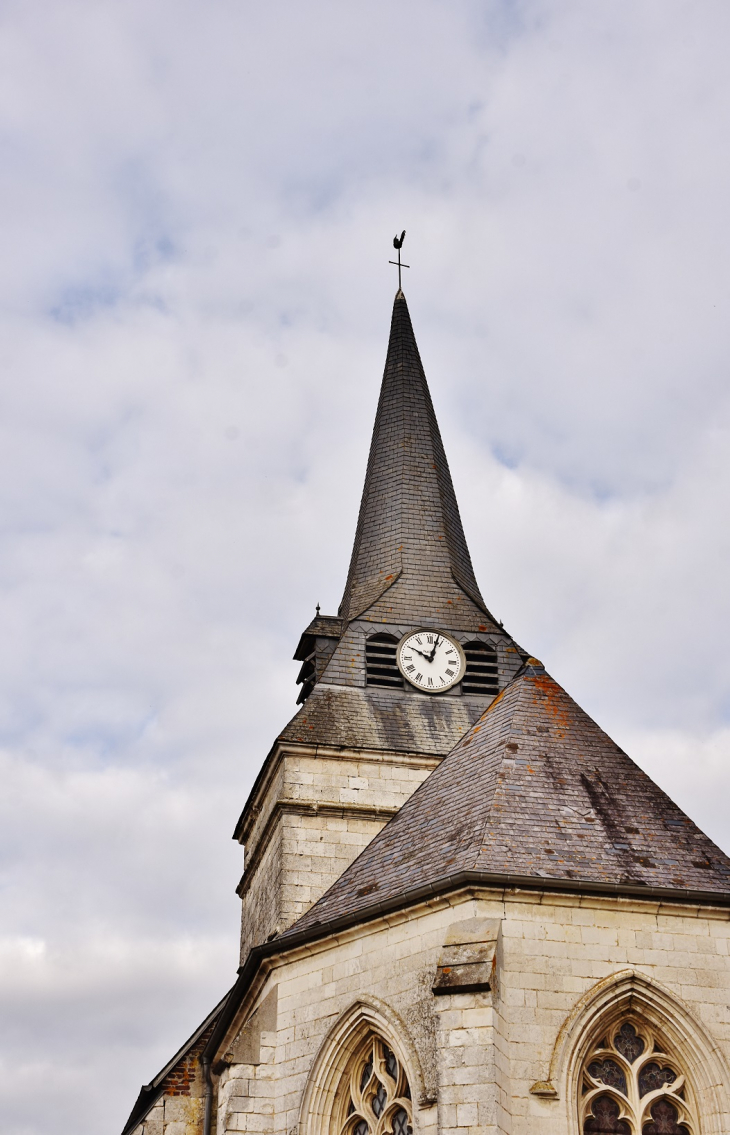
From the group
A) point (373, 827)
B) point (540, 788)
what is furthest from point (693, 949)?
point (373, 827)

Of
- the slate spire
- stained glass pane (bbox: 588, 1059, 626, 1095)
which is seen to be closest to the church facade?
stained glass pane (bbox: 588, 1059, 626, 1095)

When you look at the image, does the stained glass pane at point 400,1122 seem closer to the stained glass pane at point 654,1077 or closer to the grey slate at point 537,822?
the grey slate at point 537,822

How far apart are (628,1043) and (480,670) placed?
9947 millimetres

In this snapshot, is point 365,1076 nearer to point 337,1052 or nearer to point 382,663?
point 337,1052

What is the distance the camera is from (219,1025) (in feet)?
41.4

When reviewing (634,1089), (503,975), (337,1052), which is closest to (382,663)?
(337,1052)

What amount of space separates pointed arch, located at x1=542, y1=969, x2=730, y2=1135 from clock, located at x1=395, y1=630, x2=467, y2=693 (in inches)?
368

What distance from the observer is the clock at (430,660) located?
1934 centimetres

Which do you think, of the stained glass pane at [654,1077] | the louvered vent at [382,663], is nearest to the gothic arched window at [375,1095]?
the stained glass pane at [654,1077]

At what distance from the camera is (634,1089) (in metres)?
9.77

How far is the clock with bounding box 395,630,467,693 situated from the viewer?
1934cm

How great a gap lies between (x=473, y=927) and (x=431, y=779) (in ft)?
10.0

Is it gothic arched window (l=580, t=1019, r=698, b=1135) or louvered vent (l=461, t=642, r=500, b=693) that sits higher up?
louvered vent (l=461, t=642, r=500, b=693)

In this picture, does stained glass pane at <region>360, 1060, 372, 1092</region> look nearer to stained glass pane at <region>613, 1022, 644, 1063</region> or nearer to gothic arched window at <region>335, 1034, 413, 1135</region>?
gothic arched window at <region>335, 1034, 413, 1135</region>
